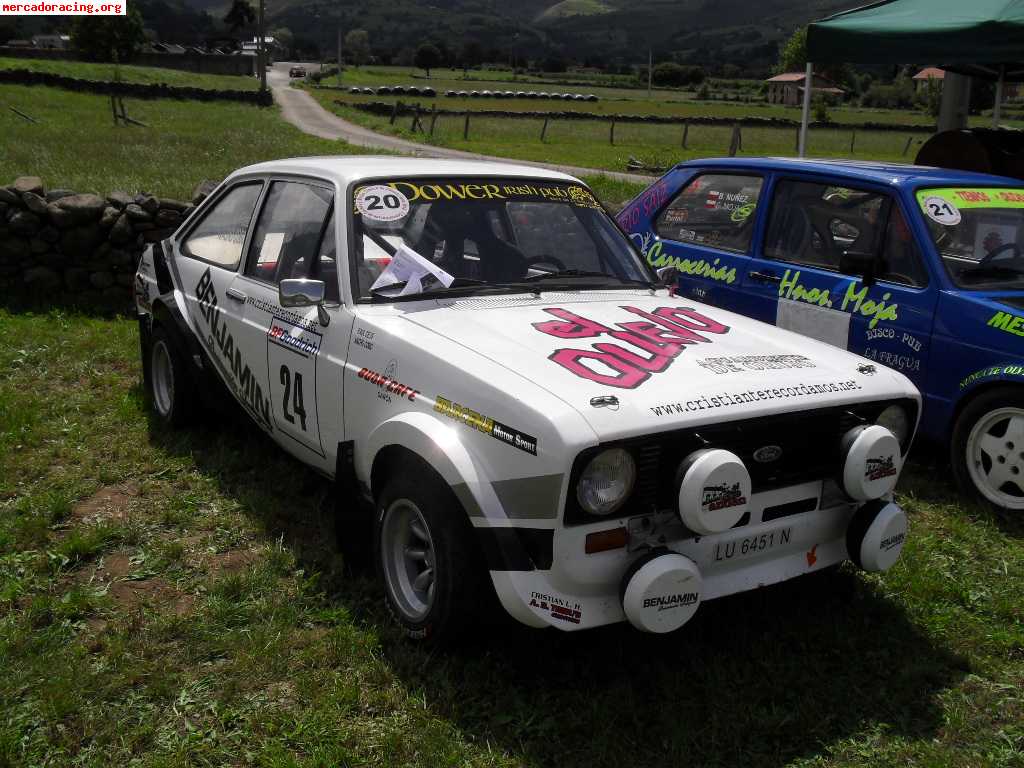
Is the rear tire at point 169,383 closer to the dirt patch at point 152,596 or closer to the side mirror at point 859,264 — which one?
the dirt patch at point 152,596

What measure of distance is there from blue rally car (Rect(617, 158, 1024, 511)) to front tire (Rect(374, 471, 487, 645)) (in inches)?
118

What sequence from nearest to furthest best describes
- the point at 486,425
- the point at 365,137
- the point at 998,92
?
the point at 486,425
the point at 998,92
the point at 365,137

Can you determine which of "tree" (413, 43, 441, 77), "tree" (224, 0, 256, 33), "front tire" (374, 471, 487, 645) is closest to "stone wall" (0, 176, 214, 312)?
"front tire" (374, 471, 487, 645)

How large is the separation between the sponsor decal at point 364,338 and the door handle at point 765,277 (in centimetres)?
306

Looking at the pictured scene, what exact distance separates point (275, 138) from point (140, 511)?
83.7ft

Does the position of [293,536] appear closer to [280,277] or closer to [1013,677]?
[280,277]

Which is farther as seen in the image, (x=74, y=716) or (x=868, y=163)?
(x=868, y=163)

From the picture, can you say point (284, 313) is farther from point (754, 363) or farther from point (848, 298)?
point (848, 298)

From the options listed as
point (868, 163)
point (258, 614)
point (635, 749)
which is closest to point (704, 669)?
point (635, 749)

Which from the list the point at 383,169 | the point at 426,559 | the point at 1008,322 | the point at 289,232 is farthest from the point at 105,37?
the point at 426,559

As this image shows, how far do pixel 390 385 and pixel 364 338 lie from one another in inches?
11.3

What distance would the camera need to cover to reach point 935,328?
194 inches

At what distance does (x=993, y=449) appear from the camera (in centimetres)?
471

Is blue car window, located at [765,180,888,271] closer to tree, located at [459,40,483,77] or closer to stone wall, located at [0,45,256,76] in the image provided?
stone wall, located at [0,45,256,76]
